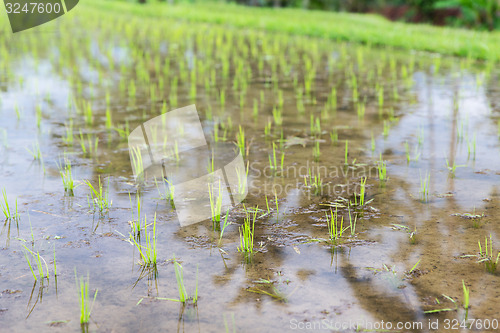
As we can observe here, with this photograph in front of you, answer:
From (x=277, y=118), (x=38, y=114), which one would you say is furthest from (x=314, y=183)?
(x=38, y=114)

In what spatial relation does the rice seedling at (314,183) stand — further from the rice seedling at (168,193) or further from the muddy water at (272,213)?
the rice seedling at (168,193)

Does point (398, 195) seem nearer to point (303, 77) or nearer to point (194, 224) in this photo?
point (194, 224)

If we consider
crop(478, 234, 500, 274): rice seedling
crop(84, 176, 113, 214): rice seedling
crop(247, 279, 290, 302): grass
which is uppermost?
crop(84, 176, 113, 214): rice seedling

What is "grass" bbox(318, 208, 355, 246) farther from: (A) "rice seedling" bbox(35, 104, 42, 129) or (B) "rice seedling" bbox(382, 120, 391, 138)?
(A) "rice seedling" bbox(35, 104, 42, 129)

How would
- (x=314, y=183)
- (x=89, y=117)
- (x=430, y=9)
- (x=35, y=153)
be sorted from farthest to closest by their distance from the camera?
(x=430, y=9) < (x=89, y=117) < (x=35, y=153) < (x=314, y=183)

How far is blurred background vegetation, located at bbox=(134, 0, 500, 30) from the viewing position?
12.9 m

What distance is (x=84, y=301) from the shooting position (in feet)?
5.89

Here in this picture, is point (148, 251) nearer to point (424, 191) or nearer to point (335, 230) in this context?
point (335, 230)

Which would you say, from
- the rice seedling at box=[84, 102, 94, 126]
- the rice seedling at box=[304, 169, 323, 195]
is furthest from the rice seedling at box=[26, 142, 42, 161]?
the rice seedling at box=[304, 169, 323, 195]

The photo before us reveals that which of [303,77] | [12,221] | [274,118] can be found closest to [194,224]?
[12,221]

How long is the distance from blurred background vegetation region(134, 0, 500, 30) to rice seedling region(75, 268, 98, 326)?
1268 cm

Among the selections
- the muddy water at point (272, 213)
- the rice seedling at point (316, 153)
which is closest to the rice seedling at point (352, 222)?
the muddy water at point (272, 213)

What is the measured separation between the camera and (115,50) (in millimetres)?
9047

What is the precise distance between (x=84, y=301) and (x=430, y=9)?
685 inches
